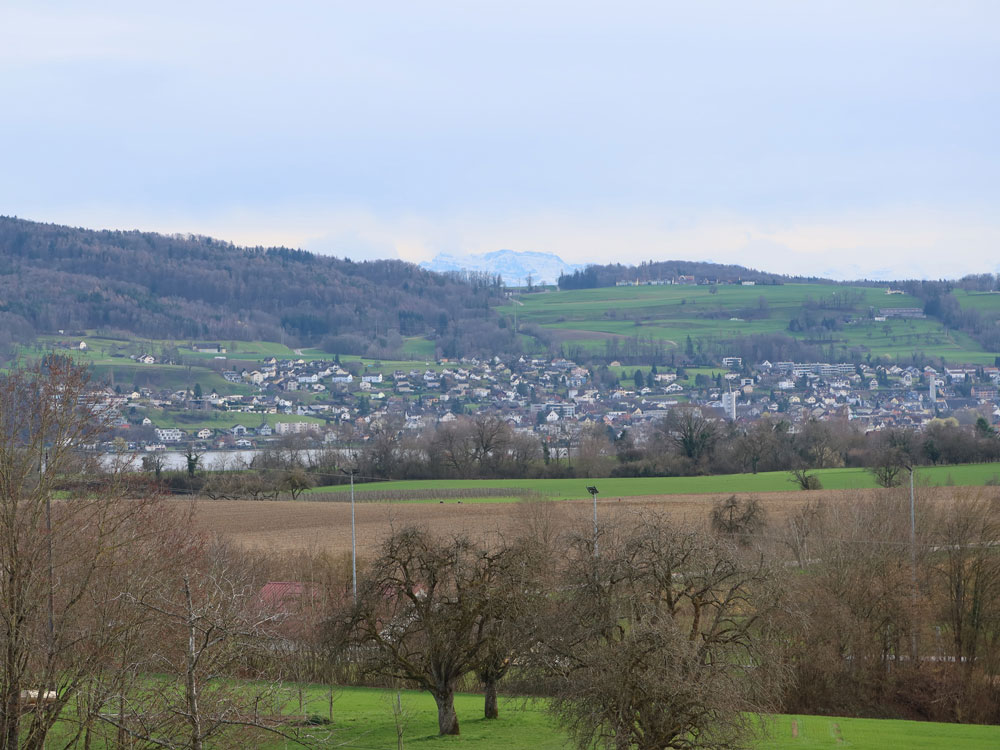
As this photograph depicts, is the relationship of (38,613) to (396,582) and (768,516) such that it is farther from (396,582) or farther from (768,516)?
(768,516)

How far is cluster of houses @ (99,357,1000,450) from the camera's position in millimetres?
148250

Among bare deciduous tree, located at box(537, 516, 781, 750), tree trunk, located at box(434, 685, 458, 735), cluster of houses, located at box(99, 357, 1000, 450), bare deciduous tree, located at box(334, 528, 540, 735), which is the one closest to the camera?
bare deciduous tree, located at box(537, 516, 781, 750)

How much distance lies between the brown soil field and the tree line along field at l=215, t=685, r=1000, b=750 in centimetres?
1624

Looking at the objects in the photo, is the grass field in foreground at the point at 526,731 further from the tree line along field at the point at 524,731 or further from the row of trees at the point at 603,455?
the row of trees at the point at 603,455

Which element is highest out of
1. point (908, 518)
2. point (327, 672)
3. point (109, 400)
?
point (109, 400)

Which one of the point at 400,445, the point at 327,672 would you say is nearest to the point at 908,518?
the point at 327,672

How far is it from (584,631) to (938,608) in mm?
23747

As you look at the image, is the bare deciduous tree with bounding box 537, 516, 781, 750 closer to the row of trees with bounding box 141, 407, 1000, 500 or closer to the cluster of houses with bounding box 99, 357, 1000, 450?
the row of trees with bounding box 141, 407, 1000, 500

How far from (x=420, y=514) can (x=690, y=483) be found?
75.9 ft

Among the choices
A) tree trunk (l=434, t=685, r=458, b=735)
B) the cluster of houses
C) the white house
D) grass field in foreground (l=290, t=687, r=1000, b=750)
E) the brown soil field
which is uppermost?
the cluster of houses

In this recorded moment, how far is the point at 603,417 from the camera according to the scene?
534ft

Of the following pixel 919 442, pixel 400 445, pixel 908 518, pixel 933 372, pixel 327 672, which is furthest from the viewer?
pixel 933 372

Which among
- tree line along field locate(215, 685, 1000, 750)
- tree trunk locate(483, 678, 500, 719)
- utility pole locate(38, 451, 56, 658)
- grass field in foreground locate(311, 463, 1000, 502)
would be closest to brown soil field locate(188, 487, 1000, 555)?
grass field in foreground locate(311, 463, 1000, 502)

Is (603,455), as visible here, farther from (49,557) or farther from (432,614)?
(49,557)
